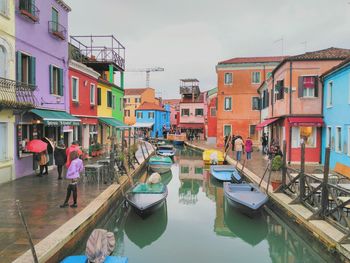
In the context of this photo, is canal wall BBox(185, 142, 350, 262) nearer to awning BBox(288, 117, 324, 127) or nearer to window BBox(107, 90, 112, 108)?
awning BBox(288, 117, 324, 127)

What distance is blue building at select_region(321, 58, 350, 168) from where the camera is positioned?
14.4 metres

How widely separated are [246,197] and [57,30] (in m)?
11.3

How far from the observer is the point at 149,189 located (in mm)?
11914

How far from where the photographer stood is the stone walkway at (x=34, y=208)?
6.37 metres

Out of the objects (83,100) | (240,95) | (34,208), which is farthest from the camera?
(240,95)

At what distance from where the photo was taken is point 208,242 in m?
9.12

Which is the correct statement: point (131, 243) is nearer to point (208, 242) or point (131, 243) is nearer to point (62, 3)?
point (208, 242)

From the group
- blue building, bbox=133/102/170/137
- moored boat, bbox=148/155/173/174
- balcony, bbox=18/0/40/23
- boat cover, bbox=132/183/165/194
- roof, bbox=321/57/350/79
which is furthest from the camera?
blue building, bbox=133/102/170/137

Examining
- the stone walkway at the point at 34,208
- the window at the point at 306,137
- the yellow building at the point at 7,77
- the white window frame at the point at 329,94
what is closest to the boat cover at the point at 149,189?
the stone walkway at the point at 34,208

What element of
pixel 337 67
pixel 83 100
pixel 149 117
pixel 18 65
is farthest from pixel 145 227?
pixel 149 117

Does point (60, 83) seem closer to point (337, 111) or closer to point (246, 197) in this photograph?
point (246, 197)

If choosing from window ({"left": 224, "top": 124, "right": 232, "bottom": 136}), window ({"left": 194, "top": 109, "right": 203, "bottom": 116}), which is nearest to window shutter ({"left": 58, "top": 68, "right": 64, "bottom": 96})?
window ({"left": 224, "top": 124, "right": 232, "bottom": 136})

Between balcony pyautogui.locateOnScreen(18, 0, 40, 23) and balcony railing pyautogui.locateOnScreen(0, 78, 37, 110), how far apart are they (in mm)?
2687

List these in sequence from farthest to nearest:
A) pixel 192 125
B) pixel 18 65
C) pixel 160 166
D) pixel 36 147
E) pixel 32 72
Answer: pixel 192 125 → pixel 160 166 → pixel 32 72 → pixel 18 65 → pixel 36 147
